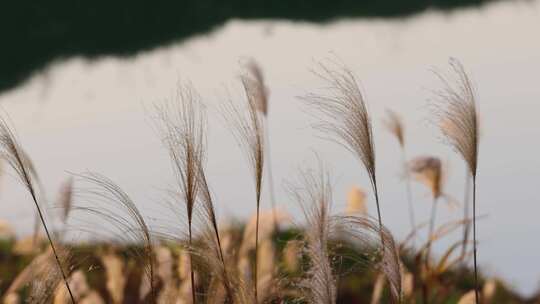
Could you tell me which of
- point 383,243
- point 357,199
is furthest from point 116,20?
point 383,243

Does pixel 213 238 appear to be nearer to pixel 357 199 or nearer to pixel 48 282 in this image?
pixel 48 282

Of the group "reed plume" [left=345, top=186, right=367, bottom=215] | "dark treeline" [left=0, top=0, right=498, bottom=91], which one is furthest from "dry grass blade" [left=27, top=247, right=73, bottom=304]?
"dark treeline" [left=0, top=0, right=498, bottom=91]

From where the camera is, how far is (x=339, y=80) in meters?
2.76

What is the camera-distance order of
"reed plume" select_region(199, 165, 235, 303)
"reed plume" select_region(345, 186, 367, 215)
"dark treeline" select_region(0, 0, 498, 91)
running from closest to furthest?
"reed plume" select_region(199, 165, 235, 303), "reed plume" select_region(345, 186, 367, 215), "dark treeline" select_region(0, 0, 498, 91)

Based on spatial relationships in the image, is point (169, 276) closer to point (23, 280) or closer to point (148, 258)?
point (23, 280)

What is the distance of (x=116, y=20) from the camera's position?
58.3ft

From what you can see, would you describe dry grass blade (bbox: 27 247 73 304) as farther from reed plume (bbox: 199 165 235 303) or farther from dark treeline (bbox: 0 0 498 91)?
dark treeline (bbox: 0 0 498 91)

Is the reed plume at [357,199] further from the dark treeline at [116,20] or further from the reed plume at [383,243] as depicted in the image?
the dark treeline at [116,20]

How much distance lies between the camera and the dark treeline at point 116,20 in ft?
49.5

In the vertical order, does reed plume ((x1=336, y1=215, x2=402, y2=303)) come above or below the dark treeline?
above

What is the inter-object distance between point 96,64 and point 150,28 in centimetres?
157

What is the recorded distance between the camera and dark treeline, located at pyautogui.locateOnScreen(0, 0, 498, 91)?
1510 centimetres

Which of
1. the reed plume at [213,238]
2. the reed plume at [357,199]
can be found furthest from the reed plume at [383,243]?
the reed plume at [357,199]

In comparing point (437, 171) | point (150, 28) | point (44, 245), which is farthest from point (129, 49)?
point (437, 171)
